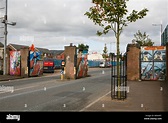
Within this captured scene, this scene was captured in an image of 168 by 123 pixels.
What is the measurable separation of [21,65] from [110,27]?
1911 cm

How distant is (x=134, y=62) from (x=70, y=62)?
7.08 meters

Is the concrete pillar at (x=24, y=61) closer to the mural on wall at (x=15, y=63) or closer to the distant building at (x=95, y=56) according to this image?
the mural on wall at (x=15, y=63)

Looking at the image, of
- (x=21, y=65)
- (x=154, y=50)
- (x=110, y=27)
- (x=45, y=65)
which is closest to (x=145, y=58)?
(x=154, y=50)

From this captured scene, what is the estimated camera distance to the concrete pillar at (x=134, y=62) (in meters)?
23.7

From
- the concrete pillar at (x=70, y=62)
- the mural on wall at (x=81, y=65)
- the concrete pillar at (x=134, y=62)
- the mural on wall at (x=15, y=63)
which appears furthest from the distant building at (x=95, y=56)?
the concrete pillar at (x=134, y=62)

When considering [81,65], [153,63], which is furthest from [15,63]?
[153,63]

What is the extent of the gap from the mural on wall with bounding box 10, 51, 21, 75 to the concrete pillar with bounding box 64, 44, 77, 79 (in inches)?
258

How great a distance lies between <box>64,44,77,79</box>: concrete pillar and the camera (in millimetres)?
26141

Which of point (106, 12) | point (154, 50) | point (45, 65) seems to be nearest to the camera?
point (106, 12)

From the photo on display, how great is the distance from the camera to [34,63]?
29.9 metres
